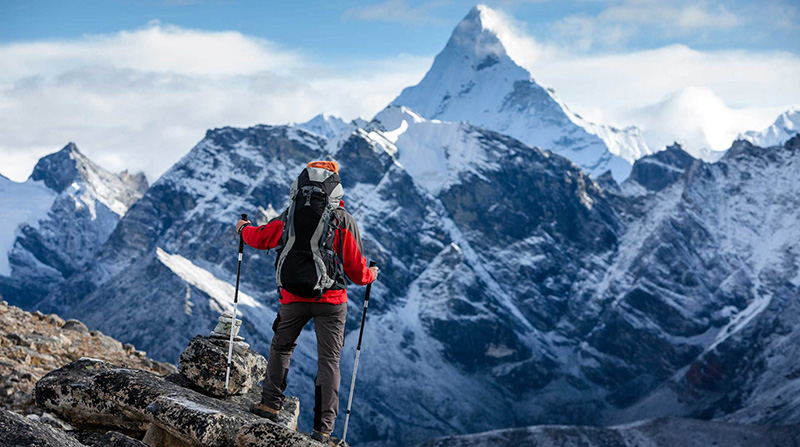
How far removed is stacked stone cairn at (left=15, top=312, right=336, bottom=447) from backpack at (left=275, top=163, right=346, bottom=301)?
2598 mm

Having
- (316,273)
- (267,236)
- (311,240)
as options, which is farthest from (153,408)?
(311,240)

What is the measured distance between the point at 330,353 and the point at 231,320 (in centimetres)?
322

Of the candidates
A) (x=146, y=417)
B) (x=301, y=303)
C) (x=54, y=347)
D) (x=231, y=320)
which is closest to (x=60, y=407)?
(x=146, y=417)

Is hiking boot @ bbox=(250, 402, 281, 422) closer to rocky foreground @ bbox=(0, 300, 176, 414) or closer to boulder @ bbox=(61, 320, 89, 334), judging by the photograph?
rocky foreground @ bbox=(0, 300, 176, 414)

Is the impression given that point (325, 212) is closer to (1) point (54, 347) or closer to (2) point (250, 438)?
(2) point (250, 438)

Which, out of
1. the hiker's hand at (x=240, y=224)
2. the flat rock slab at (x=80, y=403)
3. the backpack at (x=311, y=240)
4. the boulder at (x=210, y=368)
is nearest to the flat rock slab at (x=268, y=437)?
the flat rock slab at (x=80, y=403)

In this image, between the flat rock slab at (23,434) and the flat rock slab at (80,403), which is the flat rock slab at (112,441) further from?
the flat rock slab at (23,434)

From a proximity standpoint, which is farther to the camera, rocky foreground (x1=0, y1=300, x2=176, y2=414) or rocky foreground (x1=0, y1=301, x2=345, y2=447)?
rocky foreground (x1=0, y1=300, x2=176, y2=414)

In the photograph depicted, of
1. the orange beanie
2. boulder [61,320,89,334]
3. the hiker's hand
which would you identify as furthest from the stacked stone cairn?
boulder [61,320,89,334]

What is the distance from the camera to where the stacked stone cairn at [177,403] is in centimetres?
1433

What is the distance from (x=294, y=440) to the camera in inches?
552

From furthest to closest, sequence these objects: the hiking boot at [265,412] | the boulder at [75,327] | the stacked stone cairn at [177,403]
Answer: the boulder at [75,327]
the hiking boot at [265,412]
the stacked stone cairn at [177,403]

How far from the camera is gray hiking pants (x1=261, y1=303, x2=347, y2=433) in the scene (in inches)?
637

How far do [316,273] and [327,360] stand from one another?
187cm
